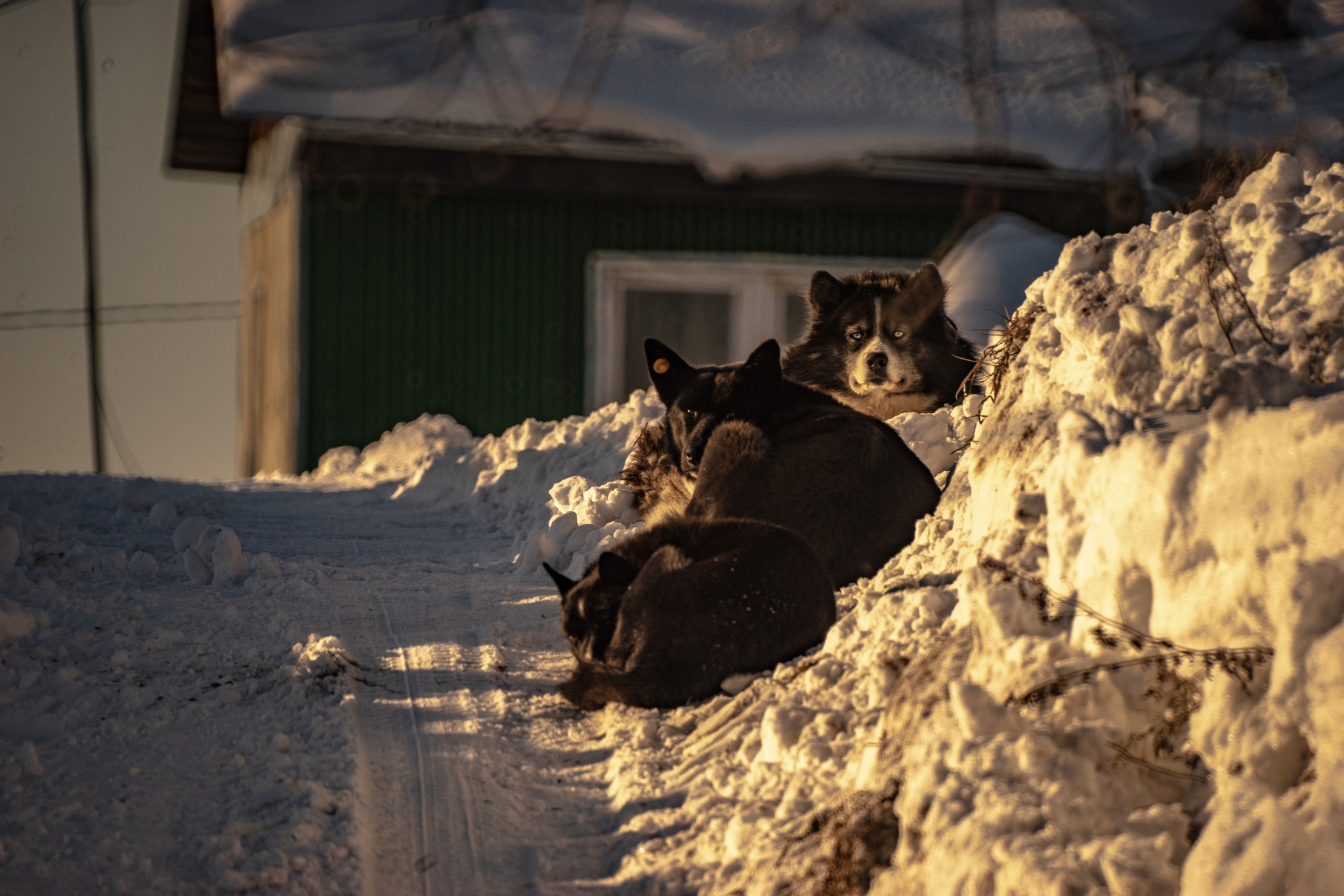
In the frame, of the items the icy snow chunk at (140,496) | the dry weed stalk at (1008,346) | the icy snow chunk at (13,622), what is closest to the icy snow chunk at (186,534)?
the icy snow chunk at (140,496)

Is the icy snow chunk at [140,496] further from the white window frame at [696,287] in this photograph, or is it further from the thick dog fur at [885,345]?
the white window frame at [696,287]

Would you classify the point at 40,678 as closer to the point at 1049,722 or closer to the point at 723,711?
the point at 723,711

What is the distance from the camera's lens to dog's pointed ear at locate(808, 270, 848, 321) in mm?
5520

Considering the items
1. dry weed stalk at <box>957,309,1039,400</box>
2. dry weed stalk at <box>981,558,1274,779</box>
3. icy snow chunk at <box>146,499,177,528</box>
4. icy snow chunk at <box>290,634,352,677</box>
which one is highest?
dry weed stalk at <box>957,309,1039,400</box>

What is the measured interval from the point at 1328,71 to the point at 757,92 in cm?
633

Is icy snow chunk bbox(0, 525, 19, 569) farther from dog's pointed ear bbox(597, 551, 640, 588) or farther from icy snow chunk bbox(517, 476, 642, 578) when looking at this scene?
dog's pointed ear bbox(597, 551, 640, 588)

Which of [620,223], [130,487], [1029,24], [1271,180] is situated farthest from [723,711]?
[1029,24]

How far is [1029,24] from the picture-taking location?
12023 mm

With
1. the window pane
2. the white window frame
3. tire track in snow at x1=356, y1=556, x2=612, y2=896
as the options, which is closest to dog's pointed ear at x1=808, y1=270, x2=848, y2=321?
tire track in snow at x1=356, y1=556, x2=612, y2=896

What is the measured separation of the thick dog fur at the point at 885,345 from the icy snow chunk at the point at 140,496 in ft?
13.6

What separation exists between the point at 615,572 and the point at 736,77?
9.00 m

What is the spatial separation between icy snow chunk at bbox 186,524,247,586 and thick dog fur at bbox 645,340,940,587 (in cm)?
214

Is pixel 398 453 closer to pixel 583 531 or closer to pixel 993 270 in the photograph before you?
pixel 583 531

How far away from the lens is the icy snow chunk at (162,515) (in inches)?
242
